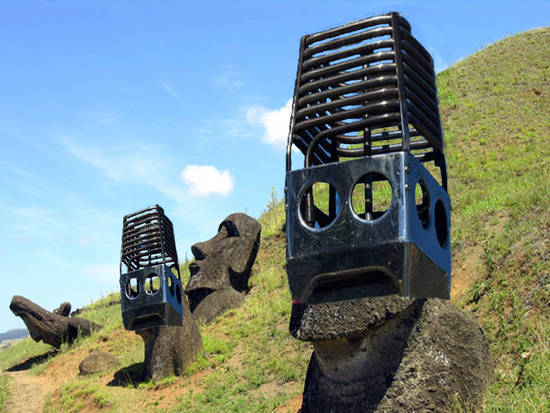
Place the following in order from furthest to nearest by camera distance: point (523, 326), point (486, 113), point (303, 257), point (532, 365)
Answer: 1. point (486, 113)
2. point (523, 326)
3. point (532, 365)
4. point (303, 257)

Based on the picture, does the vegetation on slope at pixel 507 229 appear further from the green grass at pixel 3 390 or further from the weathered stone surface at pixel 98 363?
the green grass at pixel 3 390

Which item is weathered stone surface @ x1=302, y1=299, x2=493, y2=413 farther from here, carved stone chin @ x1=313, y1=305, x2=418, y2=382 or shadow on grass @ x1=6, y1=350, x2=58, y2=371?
shadow on grass @ x1=6, y1=350, x2=58, y2=371

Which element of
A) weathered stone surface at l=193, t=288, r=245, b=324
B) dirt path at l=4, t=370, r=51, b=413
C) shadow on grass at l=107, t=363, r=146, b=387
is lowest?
dirt path at l=4, t=370, r=51, b=413

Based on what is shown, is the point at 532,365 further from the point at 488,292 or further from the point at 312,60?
the point at 312,60

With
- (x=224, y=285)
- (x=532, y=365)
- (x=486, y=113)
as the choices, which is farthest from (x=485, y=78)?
(x=532, y=365)

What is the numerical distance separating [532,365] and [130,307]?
29.9 ft

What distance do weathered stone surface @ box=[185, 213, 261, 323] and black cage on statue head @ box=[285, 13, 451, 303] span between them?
12.8 meters

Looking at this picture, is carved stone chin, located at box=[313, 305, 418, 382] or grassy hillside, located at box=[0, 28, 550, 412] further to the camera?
grassy hillside, located at box=[0, 28, 550, 412]

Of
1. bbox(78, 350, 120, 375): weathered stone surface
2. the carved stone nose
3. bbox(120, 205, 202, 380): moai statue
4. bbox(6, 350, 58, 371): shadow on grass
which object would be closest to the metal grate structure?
bbox(120, 205, 202, 380): moai statue

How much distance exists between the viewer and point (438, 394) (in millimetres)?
5316

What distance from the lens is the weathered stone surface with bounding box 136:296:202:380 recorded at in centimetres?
1300

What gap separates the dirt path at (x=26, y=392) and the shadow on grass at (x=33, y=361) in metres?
1.00

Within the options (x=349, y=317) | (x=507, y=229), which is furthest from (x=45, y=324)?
(x=349, y=317)

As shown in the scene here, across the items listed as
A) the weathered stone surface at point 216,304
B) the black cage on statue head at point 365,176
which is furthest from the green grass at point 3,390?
the black cage on statue head at point 365,176
